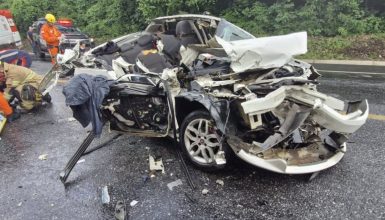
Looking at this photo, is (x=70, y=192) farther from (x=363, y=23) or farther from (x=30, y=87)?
(x=363, y=23)

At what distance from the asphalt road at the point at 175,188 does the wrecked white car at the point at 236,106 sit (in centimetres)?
23

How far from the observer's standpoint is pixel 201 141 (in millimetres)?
3828

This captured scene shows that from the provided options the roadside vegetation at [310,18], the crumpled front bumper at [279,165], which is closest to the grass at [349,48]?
the roadside vegetation at [310,18]

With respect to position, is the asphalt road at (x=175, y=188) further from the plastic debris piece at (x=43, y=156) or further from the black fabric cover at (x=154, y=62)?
the black fabric cover at (x=154, y=62)

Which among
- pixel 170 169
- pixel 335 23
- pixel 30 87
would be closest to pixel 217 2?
pixel 335 23

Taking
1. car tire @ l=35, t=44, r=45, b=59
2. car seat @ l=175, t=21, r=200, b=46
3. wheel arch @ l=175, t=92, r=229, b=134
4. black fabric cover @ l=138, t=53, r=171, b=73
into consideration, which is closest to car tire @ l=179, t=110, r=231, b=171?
wheel arch @ l=175, t=92, r=229, b=134

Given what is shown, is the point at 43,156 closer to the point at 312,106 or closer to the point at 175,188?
the point at 175,188

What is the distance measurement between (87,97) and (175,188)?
1397 mm

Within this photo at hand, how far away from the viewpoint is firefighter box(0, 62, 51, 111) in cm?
679

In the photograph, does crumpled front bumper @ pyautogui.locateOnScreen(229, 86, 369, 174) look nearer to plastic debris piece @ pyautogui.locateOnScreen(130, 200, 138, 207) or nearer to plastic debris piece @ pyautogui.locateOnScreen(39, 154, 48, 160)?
plastic debris piece @ pyautogui.locateOnScreen(130, 200, 138, 207)

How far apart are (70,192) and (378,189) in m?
3.06

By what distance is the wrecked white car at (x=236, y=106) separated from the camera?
11.2 feet

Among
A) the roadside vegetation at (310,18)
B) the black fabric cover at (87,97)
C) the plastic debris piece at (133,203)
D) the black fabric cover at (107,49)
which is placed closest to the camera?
the plastic debris piece at (133,203)

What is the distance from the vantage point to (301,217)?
309 centimetres
